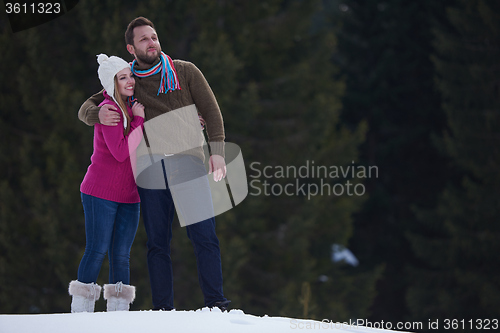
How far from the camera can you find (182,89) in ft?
11.4

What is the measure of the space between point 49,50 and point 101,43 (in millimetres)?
1305

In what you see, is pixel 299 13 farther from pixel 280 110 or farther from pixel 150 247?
pixel 150 247

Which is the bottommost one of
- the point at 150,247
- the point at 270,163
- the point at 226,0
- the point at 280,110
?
the point at 150,247

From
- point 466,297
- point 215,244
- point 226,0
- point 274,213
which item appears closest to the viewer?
A: point 215,244

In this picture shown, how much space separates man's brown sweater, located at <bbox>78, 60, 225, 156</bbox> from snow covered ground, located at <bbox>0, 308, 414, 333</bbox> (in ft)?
3.18

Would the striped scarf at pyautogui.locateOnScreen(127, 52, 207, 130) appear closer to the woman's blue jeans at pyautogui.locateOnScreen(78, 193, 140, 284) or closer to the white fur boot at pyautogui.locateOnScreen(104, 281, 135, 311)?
the woman's blue jeans at pyautogui.locateOnScreen(78, 193, 140, 284)

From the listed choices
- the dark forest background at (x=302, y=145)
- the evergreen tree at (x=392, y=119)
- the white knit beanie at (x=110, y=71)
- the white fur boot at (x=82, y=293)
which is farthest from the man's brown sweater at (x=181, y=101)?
the evergreen tree at (x=392, y=119)

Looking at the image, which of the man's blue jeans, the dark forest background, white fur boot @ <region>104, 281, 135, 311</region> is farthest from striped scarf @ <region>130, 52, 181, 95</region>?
the dark forest background

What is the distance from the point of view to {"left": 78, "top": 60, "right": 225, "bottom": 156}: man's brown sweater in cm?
340

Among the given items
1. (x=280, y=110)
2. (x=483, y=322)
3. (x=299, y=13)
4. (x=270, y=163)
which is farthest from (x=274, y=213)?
(x=483, y=322)

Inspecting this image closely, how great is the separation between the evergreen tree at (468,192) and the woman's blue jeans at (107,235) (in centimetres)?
1438

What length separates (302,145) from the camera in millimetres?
14477

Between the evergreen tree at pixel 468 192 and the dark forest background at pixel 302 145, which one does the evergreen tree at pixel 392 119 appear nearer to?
the dark forest background at pixel 302 145

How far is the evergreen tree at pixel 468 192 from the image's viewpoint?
1669 centimetres
